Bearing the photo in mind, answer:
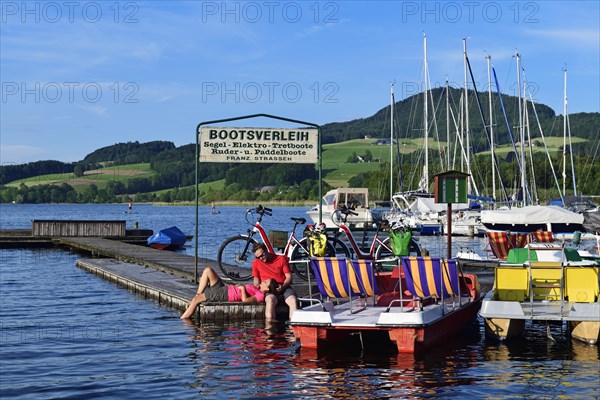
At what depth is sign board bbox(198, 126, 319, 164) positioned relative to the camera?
20484 millimetres

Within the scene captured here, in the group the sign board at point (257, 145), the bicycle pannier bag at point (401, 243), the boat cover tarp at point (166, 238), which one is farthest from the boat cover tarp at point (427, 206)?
the sign board at point (257, 145)

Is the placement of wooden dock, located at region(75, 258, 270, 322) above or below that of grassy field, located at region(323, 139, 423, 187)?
below

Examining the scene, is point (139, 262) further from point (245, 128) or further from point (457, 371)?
point (457, 371)

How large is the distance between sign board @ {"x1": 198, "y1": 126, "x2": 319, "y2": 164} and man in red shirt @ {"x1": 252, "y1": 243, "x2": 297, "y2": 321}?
3.44 m

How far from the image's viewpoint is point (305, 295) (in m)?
Result: 19.3

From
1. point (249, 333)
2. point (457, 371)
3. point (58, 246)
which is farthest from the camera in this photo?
point (58, 246)

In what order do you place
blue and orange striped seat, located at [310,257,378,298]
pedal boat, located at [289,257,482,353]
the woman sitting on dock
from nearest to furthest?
pedal boat, located at [289,257,482,353] → blue and orange striped seat, located at [310,257,378,298] → the woman sitting on dock

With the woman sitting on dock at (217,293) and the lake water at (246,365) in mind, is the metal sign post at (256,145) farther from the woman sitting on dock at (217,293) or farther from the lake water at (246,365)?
the lake water at (246,365)

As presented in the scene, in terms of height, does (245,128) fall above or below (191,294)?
above

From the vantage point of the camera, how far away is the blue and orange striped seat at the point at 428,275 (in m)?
15.4

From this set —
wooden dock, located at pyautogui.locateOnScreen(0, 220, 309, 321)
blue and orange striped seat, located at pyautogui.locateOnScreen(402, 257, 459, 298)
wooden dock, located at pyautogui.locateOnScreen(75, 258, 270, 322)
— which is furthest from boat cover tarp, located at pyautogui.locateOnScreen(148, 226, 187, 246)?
blue and orange striped seat, located at pyautogui.locateOnScreen(402, 257, 459, 298)

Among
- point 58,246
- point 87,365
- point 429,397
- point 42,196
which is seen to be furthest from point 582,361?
point 42,196

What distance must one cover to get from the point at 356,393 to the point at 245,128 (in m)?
9.53

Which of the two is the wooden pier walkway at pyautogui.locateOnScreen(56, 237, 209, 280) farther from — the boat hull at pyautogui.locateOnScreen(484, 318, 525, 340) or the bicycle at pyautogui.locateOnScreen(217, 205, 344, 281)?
the boat hull at pyautogui.locateOnScreen(484, 318, 525, 340)
